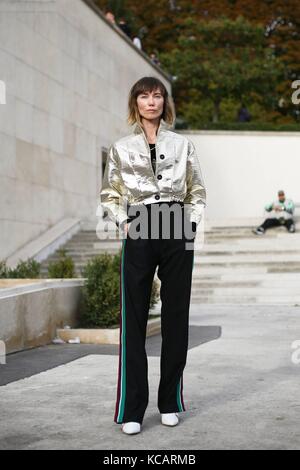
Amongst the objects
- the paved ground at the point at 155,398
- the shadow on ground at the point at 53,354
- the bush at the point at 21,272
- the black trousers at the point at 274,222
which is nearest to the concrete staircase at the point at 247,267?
the black trousers at the point at 274,222

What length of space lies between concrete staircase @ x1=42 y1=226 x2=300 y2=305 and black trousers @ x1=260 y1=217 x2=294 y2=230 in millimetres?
155

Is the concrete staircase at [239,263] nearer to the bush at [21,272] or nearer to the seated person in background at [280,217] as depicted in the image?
the seated person in background at [280,217]

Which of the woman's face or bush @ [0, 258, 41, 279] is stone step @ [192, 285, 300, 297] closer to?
bush @ [0, 258, 41, 279]

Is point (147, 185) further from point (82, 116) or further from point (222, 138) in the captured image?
point (222, 138)

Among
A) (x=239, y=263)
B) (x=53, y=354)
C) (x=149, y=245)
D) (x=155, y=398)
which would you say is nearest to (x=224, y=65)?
(x=239, y=263)

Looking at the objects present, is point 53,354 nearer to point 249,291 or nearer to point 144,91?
point 144,91

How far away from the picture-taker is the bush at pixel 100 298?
29.3 feet

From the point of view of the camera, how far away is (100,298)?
8953 mm

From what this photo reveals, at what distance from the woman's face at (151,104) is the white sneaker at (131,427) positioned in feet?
5.64

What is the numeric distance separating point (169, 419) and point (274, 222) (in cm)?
1477

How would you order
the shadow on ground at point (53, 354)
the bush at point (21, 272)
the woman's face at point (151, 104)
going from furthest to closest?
the bush at point (21, 272), the shadow on ground at point (53, 354), the woman's face at point (151, 104)

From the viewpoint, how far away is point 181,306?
14.2 ft

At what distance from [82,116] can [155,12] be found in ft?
71.8

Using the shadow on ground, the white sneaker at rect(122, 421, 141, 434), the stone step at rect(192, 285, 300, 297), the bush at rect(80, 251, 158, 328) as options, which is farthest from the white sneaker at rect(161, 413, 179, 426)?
the stone step at rect(192, 285, 300, 297)
